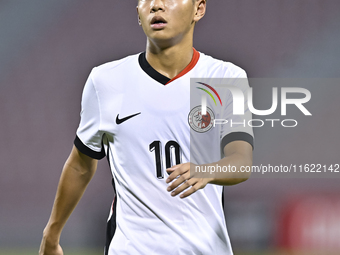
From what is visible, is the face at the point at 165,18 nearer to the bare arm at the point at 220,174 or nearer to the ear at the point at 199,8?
the ear at the point at 199,8

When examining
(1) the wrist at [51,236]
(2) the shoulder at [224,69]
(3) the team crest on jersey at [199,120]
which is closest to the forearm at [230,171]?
(3) the team crest on jersey at [199,120]

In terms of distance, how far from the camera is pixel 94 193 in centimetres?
277

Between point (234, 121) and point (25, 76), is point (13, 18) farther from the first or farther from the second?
point (234, 121)

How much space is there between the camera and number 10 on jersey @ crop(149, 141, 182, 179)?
3.78ft

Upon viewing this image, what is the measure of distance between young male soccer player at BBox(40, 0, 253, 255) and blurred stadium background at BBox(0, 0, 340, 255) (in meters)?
1.45

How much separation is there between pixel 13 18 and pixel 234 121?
2.10 m

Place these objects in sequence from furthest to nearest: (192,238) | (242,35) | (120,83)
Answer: (242,35)
(120,83)
(192,238)

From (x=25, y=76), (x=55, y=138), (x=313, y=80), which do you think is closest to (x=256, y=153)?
(x=313, y=80)

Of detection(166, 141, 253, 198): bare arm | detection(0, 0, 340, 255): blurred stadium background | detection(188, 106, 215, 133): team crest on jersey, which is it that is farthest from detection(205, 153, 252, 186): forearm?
detection(0, 0, 340, 255): blurred stadium background

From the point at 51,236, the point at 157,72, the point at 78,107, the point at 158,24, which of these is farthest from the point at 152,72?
the point at 78,107

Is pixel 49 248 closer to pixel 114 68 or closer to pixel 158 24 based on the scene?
pixel 114 68

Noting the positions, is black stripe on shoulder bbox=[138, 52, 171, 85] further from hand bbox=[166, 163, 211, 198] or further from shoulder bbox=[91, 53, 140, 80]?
hand bbox=[166, 163, 211, 198]

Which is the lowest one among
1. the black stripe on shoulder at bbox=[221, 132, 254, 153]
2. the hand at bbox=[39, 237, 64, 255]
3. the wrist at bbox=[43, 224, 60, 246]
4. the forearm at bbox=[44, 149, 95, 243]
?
the hand at bbox=[39, 237, 64, 255]

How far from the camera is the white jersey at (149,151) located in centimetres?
112
